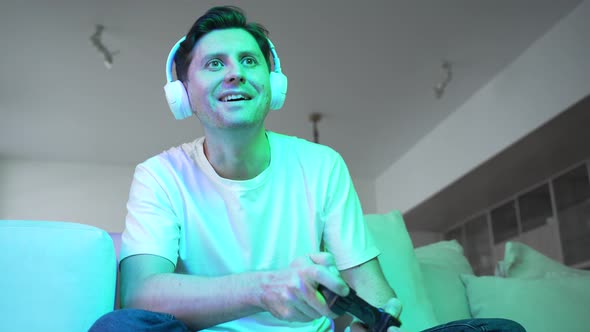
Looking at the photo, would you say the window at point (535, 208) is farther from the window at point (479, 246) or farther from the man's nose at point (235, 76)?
the man's nose at point (235, 76)

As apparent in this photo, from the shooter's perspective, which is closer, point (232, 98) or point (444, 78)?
point (232, 98)

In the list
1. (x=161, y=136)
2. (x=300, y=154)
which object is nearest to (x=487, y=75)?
(x=161, y=136)

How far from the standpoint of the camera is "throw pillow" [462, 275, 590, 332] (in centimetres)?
158

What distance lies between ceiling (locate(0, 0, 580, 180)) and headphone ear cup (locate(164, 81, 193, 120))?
2396 mm

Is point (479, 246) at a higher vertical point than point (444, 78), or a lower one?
lower

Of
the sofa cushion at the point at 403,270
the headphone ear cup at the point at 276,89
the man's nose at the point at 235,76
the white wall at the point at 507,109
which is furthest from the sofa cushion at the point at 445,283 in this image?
the white wall at the point at 507,109

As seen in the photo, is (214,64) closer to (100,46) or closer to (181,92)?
(181,92)

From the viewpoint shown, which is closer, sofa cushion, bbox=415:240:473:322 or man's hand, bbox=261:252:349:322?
man's hand, bbox=261:252:349:322

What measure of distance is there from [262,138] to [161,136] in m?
4.41

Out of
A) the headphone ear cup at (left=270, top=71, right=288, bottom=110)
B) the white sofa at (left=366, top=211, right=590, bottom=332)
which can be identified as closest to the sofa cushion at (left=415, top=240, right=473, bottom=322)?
the white sofa at (left=366, top=211, right=590, bottom=332)

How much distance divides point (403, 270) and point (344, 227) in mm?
359

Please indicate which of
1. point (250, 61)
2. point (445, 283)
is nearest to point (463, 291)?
point (445, 283)

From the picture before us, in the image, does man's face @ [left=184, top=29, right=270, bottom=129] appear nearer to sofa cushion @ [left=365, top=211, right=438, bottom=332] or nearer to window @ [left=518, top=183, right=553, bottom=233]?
sofa cushion @ [left=365, top=211, right=438, bottom=332]

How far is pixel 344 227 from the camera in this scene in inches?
48.2
